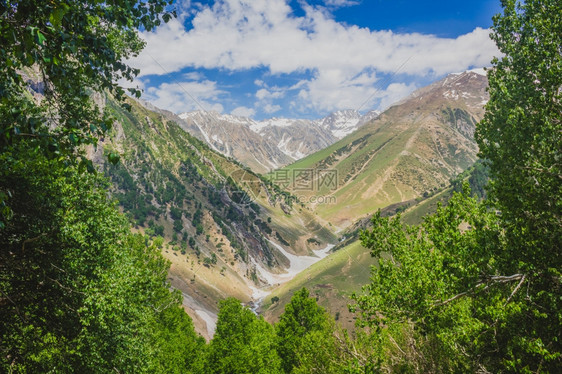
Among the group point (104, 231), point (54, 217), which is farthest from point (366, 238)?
point (54, 217)

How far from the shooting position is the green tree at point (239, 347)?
29.5 m

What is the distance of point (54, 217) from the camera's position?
1527 centimetres

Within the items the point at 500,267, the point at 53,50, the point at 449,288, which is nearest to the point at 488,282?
the point at 500,267

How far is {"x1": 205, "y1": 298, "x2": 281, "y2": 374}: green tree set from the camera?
29469mm

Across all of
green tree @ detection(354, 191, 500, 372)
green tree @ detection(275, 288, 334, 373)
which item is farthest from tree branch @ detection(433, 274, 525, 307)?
green tree @ detection(275, 288, 334, 373)

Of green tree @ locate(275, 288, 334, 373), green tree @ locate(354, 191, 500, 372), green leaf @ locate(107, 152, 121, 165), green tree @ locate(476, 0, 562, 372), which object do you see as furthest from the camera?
green tree @ locate(275, 288, 334, 373)

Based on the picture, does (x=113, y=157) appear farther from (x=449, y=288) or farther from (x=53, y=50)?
(x=449, y=288)

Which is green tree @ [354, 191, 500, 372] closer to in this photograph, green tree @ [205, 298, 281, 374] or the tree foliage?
the tree foliage

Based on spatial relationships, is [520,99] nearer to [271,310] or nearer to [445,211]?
[445,211]

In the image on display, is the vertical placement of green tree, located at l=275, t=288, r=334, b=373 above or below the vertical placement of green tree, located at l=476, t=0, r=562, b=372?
below

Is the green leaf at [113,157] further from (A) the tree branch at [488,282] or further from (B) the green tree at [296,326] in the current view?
(B) the green tree at [296,326]

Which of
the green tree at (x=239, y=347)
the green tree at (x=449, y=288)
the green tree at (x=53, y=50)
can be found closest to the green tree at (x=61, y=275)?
the green tree at (x=53, y=50)

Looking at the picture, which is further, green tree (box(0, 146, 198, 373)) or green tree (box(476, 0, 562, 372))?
green tree (box(0, 146, 198, 373))

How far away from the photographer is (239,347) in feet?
101
